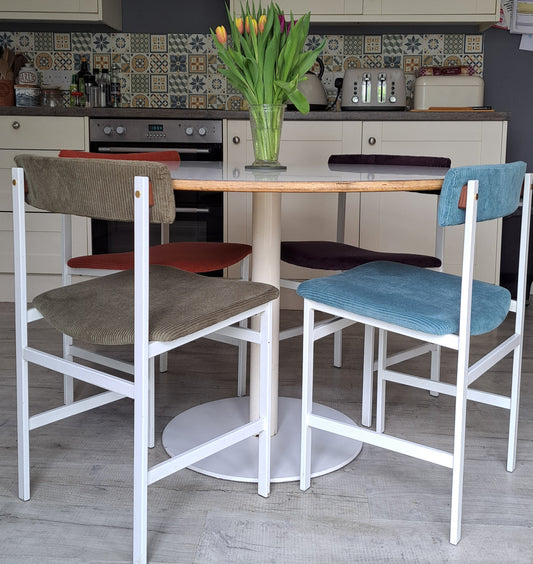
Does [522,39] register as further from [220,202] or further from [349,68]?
[220,202]

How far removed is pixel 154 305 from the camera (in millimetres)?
1531

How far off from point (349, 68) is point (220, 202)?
996mm

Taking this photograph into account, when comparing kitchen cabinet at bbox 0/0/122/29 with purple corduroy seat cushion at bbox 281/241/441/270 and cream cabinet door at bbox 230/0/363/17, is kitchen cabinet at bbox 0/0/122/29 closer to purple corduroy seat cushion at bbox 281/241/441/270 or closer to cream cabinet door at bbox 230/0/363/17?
cream cabinet door at bbox 230/0/363/17

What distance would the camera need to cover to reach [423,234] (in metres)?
3.59

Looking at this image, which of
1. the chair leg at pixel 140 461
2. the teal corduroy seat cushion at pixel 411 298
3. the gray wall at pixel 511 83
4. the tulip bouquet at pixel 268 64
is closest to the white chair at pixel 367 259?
the teal corduroy seat cushion at pixel 411 298

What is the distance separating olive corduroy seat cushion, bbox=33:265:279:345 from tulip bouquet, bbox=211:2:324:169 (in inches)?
15.9

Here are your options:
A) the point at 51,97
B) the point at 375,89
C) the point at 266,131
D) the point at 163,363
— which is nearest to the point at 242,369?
the point at 163,363

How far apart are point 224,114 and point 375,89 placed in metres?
0.80

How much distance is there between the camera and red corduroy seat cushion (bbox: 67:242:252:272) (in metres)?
2.12

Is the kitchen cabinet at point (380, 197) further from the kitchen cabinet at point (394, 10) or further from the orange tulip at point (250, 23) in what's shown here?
the orange tulip at point (250, 23)

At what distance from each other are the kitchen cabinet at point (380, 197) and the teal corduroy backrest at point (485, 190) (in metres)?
1.90

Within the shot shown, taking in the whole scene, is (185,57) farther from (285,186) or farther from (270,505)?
Answer: (270,505)

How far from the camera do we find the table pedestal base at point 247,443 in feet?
5.99

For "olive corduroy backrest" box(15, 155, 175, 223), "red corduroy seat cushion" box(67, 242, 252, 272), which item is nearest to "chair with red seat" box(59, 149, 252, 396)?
"red corduroy seat cushion" box(67, 242, 252, 272)
